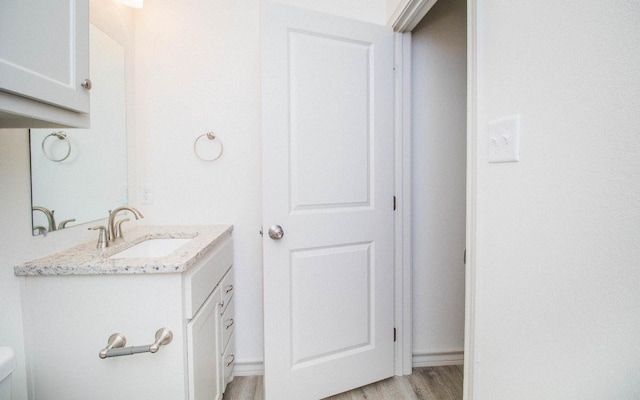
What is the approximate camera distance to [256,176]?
1793 millimetres

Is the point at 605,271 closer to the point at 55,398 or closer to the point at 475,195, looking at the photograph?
the point at 475,195

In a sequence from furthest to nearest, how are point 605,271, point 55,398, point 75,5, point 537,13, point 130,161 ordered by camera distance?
1. point 130,161
2. point 55,398
3. point 75,5
4. point 537,13
5. point 605,271

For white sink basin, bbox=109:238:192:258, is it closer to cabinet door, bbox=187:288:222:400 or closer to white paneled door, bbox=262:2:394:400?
cabinet door, bbox=187:288:222:400

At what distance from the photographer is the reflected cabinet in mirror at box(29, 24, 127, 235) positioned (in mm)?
1091

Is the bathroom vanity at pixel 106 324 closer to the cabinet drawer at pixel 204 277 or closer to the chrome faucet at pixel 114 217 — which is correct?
the cabinet drawer at pixel 204 277

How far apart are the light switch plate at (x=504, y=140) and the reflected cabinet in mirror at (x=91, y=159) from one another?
5.17ft

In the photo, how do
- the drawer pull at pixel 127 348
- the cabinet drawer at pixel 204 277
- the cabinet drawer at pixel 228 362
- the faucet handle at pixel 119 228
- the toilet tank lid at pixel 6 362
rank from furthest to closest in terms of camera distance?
the cabinet drawer at pixel 228 362 → the faucet handle at pixel 119 228 → the cabinet drawer at pixel 204 277 → the drawer pull at pixel 127 348 → the toilet tank lid at pixel 6 362

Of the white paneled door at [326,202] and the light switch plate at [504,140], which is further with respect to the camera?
the white paneled door at [326,202]

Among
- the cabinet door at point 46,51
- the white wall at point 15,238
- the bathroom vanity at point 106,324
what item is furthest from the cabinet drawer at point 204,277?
the cabinet door at point 46,51

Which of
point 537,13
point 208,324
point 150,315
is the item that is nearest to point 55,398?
point 150,315

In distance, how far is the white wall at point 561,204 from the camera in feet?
1.60

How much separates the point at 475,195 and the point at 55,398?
153 centimetres

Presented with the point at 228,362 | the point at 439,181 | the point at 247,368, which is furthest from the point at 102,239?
the point at 439,181

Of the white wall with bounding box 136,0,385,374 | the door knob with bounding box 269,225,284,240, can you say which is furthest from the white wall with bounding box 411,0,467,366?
the door knob with bounding box 269,225,284,240
